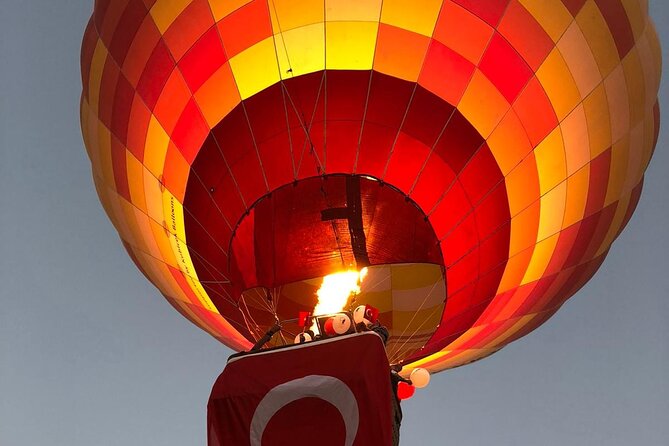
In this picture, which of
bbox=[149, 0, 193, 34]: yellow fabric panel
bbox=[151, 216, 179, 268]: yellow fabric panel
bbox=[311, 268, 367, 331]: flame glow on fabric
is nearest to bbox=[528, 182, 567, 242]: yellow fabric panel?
bbox=[311, 268, 367, 331]: flame glow on fabric

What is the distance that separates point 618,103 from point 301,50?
7.72 feet

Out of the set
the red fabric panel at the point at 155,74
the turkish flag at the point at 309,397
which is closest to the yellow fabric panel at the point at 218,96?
the red fabric panel at the point at 155,74

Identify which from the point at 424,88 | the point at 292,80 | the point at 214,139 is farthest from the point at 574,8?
the point at 214,139

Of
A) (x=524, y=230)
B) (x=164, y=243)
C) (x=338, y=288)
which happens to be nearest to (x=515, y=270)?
(x=524, y=230)

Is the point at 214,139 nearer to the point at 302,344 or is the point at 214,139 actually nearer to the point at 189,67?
the point at 189,67

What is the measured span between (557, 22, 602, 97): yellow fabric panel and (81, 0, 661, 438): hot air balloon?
1 centimetres

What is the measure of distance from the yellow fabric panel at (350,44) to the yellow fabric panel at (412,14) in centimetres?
12

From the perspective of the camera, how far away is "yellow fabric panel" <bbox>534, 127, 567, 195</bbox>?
21.6 ft

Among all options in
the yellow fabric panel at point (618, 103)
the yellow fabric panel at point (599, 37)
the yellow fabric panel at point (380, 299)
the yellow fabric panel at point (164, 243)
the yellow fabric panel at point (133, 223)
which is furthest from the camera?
the yellow fabric panel at point (380, 299)

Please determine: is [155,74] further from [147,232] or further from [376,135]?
[376,135]

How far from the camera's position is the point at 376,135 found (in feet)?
21.7

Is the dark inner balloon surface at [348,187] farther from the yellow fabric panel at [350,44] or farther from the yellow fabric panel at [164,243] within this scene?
the yellow fabric panel at [164,243]

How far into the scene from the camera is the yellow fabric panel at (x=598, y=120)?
21.7 feet

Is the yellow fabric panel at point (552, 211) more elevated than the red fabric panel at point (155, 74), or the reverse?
the red fabric panel at point (155, 74)
